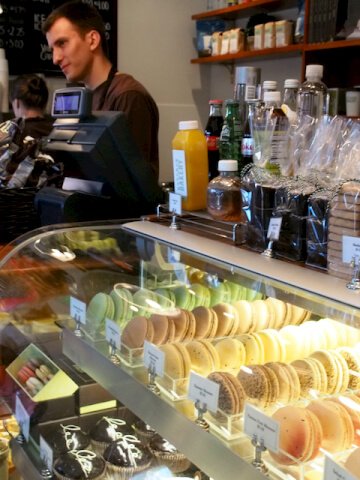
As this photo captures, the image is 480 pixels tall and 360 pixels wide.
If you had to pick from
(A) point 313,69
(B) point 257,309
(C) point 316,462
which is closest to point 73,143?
(A) point 313,69

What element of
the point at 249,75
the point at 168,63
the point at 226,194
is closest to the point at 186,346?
the point at 226,194

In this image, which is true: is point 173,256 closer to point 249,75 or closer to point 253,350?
point 253,350

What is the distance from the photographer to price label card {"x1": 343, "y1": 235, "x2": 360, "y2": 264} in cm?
96

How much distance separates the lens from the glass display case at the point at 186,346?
0.87m

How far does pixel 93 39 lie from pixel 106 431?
1512mm

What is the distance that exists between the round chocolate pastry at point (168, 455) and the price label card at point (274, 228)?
0.49 m

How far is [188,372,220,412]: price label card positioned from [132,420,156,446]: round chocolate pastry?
0.48 meters

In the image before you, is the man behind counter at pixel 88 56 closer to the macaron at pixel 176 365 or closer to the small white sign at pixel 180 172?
the small white sign at pixel 180 172

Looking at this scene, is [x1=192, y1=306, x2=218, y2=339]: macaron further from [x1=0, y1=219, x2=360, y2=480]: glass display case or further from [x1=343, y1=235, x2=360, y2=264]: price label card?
[x1=343, y1=235, x2=360, y2=264]: price label card

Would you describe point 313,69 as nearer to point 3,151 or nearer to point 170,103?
point 3,151

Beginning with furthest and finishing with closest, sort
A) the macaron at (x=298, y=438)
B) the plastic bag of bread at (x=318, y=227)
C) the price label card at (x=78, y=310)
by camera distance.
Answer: the price label card at (x=78, y=310) → the plastic bag of bread at (x=318, y=227) → the macaron at (x=298, y=438)

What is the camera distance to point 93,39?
7.77ft

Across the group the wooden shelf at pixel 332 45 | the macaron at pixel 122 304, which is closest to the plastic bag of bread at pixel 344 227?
the macaron at pixel 122 304

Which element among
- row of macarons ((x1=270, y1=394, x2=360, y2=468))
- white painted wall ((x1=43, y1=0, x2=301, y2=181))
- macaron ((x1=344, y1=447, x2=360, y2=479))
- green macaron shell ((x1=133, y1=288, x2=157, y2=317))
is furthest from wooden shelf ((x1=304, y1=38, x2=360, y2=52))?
macaron ((x1=344, y1=447, x2=360, y2=479))
